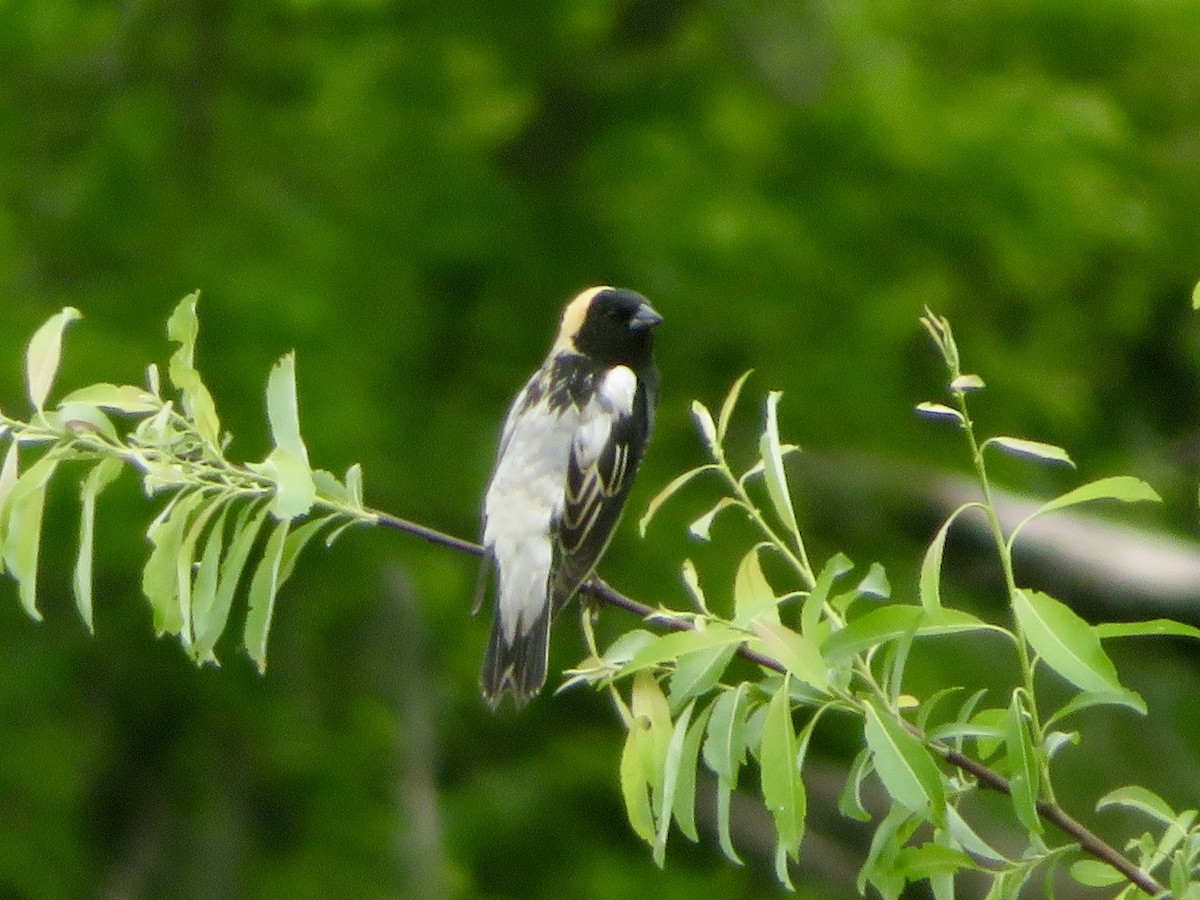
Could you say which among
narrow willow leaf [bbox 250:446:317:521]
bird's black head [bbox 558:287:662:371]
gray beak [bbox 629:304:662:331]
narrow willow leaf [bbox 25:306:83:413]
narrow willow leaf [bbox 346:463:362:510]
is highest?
narrow willow leaf [bbox 25:306:83:413]

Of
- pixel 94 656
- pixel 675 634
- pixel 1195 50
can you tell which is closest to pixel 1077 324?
pixel 1195 50

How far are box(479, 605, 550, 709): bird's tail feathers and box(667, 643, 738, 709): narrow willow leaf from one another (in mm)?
1576

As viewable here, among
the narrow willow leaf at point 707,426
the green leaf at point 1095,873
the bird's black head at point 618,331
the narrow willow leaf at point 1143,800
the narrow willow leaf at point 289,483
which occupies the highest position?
the narrow willow leaf at point 289,483

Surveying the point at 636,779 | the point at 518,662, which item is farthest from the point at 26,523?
the point at 518,662

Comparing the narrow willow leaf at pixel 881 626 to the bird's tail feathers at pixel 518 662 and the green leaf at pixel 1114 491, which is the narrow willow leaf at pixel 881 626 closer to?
the green leaf at pixel 1114 491

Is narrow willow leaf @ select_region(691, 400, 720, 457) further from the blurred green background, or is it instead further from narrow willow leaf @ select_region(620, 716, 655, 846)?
the blurred green background

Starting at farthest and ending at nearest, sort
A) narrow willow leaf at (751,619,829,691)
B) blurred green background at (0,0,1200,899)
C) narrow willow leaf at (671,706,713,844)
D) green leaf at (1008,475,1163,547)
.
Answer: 1. blurred green background at (0,0,1200,899)
2. narrow willow leaf at (671,706,713,844)
3. green leaf at (1008,475,1163,547)
4. narrow willow leaf at (751,619,829,691)

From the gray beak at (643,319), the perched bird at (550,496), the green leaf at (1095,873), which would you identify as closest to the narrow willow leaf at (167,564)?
the green leaf at (1095,873)

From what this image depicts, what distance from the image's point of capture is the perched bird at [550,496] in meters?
3.39

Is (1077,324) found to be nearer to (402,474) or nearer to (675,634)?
(402,474)

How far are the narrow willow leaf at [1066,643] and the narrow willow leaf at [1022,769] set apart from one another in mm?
65

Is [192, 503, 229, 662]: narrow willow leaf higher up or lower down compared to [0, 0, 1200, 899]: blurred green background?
higher up

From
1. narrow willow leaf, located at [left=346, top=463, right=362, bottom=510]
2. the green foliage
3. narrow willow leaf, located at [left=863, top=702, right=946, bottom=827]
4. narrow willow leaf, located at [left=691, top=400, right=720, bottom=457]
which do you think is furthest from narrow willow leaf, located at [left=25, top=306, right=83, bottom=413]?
narrow willow leaf, located at [left=863, top=702, right=946, bottom=827]

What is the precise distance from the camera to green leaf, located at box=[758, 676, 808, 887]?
166cm
